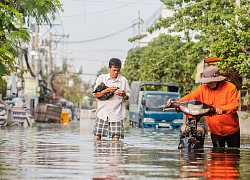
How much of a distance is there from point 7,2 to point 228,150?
7536mm

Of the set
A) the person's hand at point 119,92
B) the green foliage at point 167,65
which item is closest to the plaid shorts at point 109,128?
the person's hand at point 119,92

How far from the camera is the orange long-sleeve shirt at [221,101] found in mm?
13641

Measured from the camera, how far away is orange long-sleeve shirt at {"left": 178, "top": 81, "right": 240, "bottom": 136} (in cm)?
1364

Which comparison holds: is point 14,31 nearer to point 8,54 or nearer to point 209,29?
point 8,54

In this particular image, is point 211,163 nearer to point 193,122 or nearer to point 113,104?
point 193,122

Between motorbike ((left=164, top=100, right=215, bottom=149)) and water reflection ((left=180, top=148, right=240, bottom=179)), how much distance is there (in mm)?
254

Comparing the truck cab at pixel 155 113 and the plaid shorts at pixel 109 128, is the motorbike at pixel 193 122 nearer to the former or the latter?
the plaid shorts at pixel 109 128

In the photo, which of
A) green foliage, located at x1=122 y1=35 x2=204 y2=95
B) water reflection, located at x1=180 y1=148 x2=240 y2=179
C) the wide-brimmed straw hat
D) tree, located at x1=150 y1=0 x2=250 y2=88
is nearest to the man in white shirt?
the wide-brimmed straw hat

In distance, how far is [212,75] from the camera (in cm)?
1356

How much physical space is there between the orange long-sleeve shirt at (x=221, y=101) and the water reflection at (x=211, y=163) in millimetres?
373

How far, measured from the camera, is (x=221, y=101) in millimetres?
13680

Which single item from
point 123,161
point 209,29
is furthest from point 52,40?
point 123,161

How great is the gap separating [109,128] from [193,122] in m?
2.39

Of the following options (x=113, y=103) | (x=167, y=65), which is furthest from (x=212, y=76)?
(x=167, y=65)
